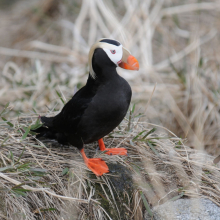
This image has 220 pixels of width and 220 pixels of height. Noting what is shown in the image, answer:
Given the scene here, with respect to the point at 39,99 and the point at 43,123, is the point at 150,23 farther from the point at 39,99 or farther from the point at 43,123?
the point at 43,123

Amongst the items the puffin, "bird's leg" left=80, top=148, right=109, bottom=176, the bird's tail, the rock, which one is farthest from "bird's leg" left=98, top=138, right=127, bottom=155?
the rock

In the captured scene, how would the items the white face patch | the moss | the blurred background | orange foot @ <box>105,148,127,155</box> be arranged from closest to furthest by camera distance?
1. the moss
2. the white face patch
3. orange foot @ <box>105,148,127,155</box>
4. the blurred background

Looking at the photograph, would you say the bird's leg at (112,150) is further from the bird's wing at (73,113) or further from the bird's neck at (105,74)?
the bird's neck at (105,74)

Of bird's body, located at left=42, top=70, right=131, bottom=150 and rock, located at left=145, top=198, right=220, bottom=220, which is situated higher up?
bird's body, located at left=42, top=70, right=131, bottom=150

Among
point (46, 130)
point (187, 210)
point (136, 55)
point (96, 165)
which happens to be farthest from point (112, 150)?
point (136, 55)

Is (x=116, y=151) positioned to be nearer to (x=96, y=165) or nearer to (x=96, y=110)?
(x=96, y=165)

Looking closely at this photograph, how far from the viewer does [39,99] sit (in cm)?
512

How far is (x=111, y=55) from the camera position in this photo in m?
2.76

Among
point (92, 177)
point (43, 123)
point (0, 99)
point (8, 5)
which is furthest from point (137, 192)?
point (8, 5)

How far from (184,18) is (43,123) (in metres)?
5.18

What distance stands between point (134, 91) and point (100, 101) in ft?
8.22

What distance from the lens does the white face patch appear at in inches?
108

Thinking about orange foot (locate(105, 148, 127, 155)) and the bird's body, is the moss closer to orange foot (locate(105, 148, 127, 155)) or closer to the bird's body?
orange foot (locate(105, 148, 127, 155))

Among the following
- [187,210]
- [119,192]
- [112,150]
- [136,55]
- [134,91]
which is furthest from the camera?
[136,55]
